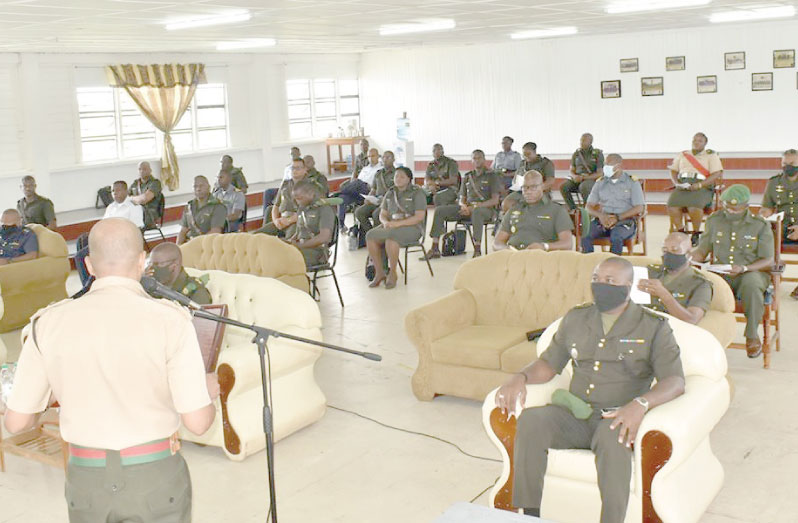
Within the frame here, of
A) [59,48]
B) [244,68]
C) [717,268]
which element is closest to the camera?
[717,268]

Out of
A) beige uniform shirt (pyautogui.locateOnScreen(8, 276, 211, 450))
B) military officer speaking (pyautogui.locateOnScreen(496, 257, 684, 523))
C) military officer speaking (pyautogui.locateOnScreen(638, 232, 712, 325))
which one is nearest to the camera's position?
beige uniform shirt (pyautogui.locateOnScreen(8, 276, 211, 450))

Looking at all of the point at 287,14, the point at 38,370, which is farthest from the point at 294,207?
the point at 38,370

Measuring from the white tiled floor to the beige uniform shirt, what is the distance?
2.00 m

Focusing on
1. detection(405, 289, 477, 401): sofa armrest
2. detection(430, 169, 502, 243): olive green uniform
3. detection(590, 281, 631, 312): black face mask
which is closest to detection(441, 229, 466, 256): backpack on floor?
detection(430, 169, 502, 243): olive green uniform

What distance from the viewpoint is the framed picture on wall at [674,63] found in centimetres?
1535

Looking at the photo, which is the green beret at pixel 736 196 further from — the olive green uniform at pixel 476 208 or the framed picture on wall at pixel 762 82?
the framed picture on wall at pixel 762 82

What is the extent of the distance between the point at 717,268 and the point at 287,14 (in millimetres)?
5192

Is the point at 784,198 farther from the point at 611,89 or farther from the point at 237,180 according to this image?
the point at 611,89

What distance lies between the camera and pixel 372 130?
19.5 m

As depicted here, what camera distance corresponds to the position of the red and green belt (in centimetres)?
259

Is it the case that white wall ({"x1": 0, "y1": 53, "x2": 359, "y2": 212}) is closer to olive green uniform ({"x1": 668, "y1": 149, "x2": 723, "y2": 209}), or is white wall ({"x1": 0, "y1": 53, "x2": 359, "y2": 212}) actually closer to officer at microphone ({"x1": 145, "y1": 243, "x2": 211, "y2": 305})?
olive green uniform ({"x1": 668, "y1": 149, "x2": 723, "y2": 209})

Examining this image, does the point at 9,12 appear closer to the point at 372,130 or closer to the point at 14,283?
the point at 14,283

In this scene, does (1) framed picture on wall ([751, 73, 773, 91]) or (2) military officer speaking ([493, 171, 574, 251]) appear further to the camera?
(1) framed picture on wall ([751, 73, 773, 91])

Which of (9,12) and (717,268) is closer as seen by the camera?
(717,268)
